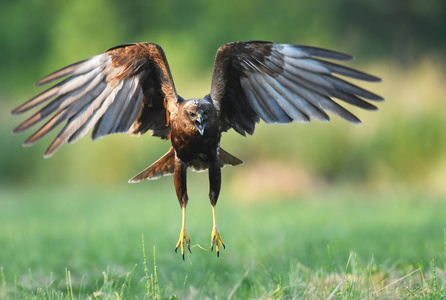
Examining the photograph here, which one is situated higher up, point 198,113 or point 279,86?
point 279,86

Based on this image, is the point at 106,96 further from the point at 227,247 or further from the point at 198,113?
the point at 227,247

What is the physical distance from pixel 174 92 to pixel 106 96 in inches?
19.0

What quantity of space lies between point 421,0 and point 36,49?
12.2m

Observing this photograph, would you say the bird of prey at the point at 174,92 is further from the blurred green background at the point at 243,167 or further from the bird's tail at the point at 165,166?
the blurred green background at the point at 243,167

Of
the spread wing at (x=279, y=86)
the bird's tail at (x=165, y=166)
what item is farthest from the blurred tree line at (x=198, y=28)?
the spread wing at (x=279, y=86)

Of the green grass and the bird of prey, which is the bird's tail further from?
the green grass

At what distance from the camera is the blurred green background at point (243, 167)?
6.11m

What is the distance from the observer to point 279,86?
414 cm

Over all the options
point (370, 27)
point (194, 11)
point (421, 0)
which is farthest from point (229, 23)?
point (421, 0)

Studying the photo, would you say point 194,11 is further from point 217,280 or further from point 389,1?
point 217,280

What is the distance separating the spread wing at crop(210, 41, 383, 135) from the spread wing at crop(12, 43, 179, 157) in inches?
17.0

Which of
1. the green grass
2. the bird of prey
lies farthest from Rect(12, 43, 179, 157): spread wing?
the green grass

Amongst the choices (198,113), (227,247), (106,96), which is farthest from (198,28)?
(198,113)

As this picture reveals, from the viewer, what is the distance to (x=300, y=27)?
2156 centimetres
